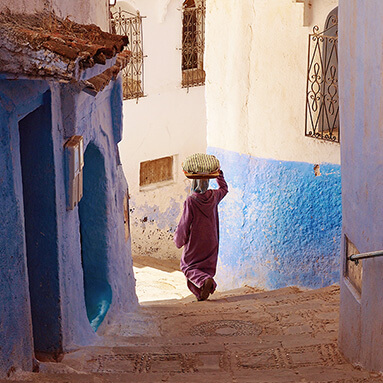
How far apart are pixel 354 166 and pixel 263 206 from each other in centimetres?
443

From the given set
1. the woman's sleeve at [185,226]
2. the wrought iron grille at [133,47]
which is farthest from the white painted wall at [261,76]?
the wrought iron grille at [133,47]

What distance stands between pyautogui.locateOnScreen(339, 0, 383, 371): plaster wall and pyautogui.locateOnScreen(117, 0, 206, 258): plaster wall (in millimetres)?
8703

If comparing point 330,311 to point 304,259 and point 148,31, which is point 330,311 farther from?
point 148,31

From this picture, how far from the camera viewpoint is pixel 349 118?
4.03 m

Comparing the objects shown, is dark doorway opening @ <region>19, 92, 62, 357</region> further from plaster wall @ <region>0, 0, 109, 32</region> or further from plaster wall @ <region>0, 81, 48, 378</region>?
plaster wall @ <region>0, 0, 109, 32</region>

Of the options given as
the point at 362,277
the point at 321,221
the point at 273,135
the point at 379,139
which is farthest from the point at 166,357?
the point at 273,135

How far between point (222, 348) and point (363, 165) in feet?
5.33

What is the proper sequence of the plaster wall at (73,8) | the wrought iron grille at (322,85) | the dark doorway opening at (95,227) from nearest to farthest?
the plaster wall at (73,8) → the dark doorway opening at (95,227) → the wrought iron grille at (322,85)

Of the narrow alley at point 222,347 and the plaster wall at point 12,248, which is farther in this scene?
the narrow alley at point 222,347

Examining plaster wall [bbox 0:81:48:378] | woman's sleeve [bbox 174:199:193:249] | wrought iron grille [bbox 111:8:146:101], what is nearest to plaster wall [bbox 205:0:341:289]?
woman's sleeve [bbox 174:199:193:249]

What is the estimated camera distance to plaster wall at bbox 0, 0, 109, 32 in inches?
129

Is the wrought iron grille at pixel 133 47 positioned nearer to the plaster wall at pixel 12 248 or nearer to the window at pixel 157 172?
the window at pixel 157 172

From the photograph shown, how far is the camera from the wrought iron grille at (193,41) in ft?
42.2

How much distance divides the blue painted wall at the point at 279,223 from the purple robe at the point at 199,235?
1156 millimetres
